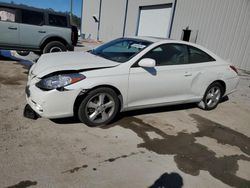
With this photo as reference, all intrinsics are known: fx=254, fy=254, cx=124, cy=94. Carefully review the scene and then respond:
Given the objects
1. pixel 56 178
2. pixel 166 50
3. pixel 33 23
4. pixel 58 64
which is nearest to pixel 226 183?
pixel 56 178

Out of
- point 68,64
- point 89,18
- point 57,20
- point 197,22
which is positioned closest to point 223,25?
point 197,22

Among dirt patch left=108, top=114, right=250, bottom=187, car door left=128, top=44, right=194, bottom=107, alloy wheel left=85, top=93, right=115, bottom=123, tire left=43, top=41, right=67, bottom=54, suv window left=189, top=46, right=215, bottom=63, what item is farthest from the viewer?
tire left=43, top=41, right=67, bottom=54

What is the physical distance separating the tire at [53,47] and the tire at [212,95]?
5.71 metres

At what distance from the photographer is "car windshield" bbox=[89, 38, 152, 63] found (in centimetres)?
453

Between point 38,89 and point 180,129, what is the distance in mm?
2527

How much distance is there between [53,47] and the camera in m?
9.12

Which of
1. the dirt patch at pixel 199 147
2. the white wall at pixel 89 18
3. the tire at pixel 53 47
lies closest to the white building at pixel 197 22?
the white wall at pixel 89 18

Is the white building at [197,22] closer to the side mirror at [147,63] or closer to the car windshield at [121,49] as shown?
the car windshield at [121,49]

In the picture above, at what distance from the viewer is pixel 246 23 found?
12.2 metres

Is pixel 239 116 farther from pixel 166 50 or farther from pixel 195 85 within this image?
pixel 166 50

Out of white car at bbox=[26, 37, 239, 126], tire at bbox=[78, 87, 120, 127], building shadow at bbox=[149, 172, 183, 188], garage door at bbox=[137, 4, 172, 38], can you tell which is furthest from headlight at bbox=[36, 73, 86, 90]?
garage door at bbox=[137, 4, 172, 38]

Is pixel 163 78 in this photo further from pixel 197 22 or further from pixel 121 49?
pixel 197 22

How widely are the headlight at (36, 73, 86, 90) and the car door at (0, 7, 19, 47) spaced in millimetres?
5424

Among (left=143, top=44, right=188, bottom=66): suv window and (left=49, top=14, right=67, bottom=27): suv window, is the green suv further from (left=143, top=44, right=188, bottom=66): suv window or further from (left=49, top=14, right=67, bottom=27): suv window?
(left=143, top=44, right=188, bottom=66): suv window
